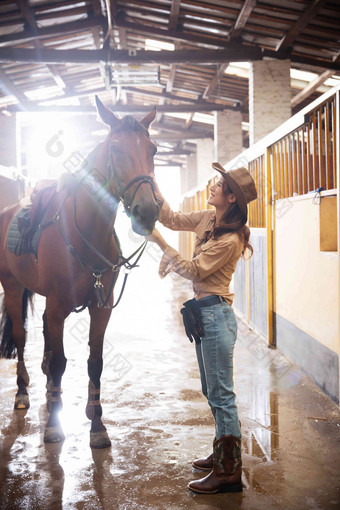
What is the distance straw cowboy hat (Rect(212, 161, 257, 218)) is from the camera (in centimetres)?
232

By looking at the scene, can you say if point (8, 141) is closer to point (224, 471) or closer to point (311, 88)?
point (311, 88)

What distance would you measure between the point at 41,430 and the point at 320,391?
2.04 metres

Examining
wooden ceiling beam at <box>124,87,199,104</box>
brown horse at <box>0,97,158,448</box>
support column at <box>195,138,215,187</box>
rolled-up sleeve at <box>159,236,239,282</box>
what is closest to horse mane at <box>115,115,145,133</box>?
brown horse at <box>0,97,158,448</box>

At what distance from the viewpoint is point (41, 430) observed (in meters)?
3.13

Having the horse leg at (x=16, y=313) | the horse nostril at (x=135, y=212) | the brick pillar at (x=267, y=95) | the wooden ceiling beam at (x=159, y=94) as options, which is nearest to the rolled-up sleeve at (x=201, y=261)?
the horse nostril at (x=135, y=212)

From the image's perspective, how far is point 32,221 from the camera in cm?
322

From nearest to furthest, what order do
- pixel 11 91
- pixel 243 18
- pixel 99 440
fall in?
pixel 99 440, pixel 243 18, pixel 11 91

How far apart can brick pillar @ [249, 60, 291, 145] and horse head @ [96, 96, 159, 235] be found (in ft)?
23.6

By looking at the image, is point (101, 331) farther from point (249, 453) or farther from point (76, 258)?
point (249, 453)

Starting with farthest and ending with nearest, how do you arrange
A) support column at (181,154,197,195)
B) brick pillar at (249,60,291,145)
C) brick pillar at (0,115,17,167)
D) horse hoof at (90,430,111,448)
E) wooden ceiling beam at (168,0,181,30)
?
1. support column at (181,154,197,195)
2. brick pillar at (0,115,17,167)
3. brick pillar at (249,60,291,145)
4. wooden ceiling beam at (168,0,181,30)
5. horse hoof at (90,430,111,448)

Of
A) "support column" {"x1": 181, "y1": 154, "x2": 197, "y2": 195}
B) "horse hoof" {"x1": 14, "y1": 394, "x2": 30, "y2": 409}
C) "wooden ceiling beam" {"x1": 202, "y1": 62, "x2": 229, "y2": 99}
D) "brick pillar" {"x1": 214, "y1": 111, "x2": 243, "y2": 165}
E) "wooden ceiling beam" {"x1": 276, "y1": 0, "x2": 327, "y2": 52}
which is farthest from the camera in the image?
"support column" {"x1": 181, "y1": 154, "x2": 197, "y2": 195}

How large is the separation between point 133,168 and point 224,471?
59.1 inches

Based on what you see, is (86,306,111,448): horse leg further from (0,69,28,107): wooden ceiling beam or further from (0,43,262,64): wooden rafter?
(0,69,28,107): wooden ceiling beam

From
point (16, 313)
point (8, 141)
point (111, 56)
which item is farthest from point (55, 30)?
point (16, 313)
